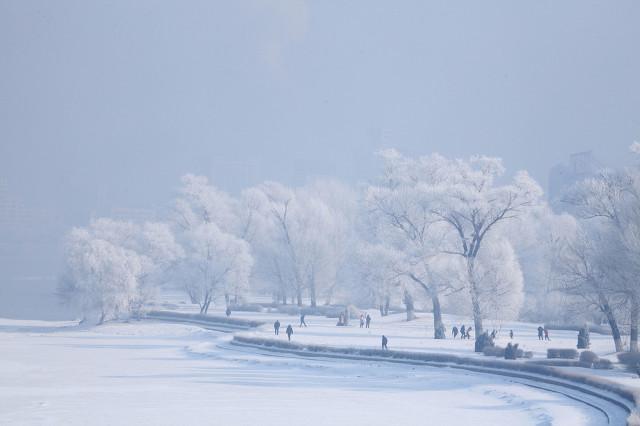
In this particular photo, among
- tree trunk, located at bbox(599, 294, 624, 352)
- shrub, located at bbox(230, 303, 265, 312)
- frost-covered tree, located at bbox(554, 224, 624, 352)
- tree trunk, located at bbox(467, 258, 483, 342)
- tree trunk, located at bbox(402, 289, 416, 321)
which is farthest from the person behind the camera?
shrub, located at bbox(230, 303, 265, 312)

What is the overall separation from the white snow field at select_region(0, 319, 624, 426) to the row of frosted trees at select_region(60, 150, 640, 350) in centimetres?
1308

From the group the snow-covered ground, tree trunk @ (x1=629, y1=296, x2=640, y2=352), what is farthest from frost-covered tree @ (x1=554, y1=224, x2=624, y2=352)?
the snow-covered ground

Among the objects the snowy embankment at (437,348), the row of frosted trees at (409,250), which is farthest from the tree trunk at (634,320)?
the snowy embankment at (437,348)

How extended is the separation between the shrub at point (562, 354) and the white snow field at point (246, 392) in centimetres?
581

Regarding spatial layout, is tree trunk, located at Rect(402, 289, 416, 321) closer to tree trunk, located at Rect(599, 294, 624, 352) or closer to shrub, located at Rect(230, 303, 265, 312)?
shrub, located at Rect(230, 303, 265, 312)

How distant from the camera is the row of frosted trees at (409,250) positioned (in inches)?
1954

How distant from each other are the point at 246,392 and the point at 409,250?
26.4 meters

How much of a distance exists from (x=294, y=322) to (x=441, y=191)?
20859 mm

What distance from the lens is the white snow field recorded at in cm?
2927

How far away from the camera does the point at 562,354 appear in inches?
1720

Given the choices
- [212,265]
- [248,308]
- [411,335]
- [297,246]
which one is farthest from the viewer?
[297,246]

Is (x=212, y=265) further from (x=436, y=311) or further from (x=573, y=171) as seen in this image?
(x=573, y=171)

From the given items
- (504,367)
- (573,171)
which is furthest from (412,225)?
(573,171)

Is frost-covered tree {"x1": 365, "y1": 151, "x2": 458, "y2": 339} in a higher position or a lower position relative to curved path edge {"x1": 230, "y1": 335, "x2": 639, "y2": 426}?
higher
